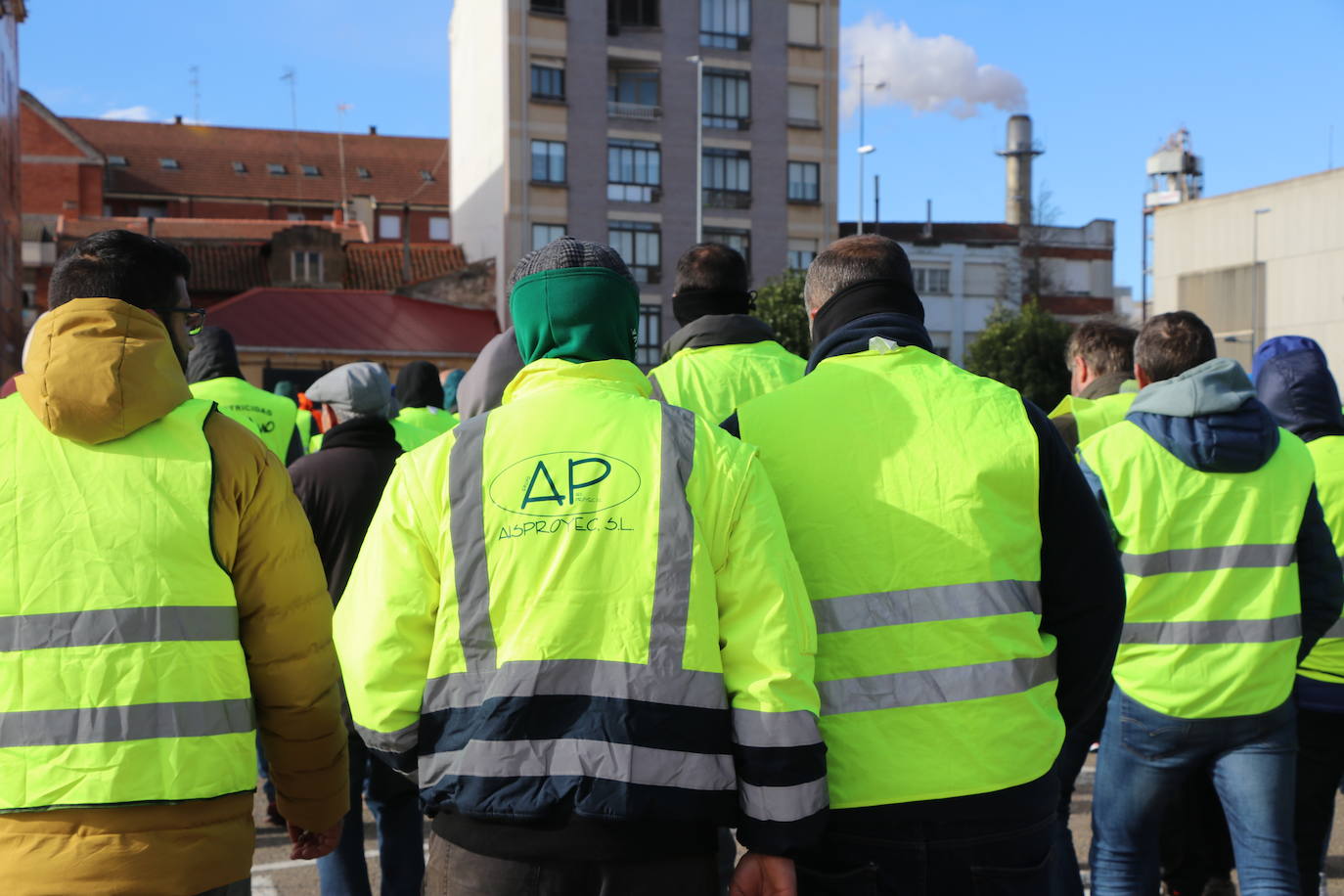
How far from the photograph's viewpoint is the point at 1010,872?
261 centimetres

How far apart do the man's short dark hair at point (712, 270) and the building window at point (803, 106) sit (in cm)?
4611

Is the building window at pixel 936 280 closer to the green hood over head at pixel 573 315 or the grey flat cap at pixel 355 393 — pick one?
the grey flat cap at pixel 355 393

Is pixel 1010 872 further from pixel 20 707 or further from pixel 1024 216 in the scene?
pixel 1024 216

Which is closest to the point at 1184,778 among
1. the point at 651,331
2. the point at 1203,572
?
the point at 1203,572

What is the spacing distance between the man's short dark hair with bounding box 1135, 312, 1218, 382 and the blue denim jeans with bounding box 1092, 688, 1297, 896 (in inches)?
43.0

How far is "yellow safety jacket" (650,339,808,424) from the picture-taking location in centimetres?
466

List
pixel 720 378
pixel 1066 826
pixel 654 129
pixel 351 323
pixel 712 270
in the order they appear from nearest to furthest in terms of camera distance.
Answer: pixel 1066 826
pixel 720 378
pixel 712 270
pixel 351 323
pixel 654 129

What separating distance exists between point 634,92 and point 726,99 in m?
3.52

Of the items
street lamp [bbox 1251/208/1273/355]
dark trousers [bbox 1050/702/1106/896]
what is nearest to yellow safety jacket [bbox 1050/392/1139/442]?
dark trousers [bbox 1050/702/1106/896]

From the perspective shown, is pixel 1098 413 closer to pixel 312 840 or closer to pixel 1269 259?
pixel 312 840

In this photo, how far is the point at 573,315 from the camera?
2.64 metres

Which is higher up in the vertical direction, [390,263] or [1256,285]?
[390,263]

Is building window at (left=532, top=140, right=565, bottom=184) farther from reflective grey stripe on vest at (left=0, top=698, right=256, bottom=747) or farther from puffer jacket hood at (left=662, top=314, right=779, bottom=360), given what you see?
reflective grey stripe on vest at (left=0, top=698, right=256, bottom=747)

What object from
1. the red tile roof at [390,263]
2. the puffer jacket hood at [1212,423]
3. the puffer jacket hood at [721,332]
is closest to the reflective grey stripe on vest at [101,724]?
the puffer jacket hood at [721,332]
